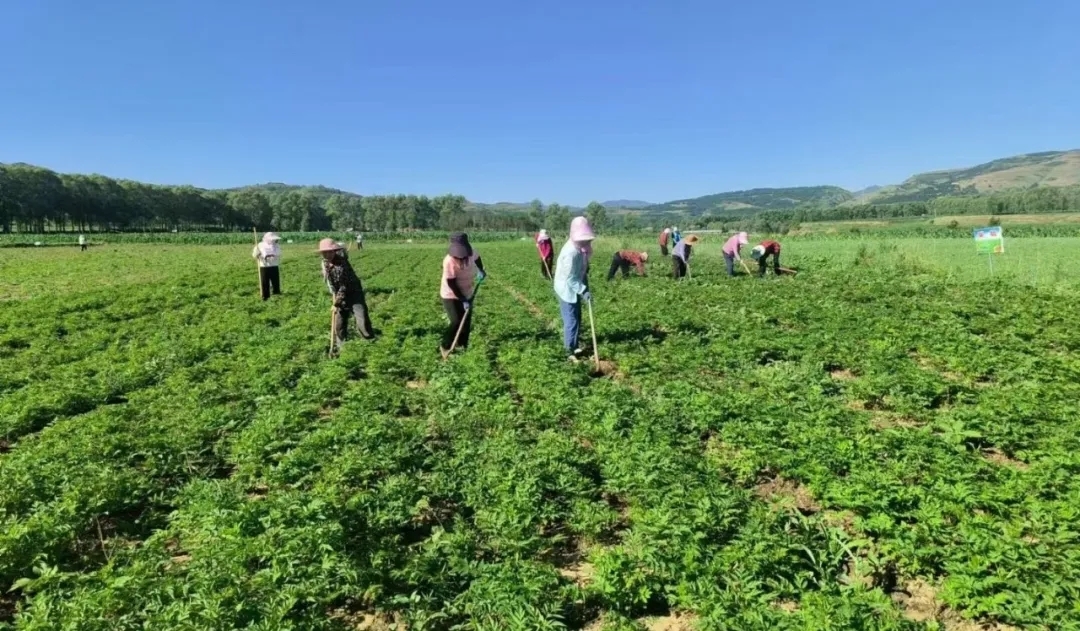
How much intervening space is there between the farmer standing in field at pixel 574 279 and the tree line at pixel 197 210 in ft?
389

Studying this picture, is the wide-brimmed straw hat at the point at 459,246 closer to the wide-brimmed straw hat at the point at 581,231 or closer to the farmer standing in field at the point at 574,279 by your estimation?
the farmer standing in field at the point at 574,279

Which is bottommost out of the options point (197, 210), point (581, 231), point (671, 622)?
point (671, 622)

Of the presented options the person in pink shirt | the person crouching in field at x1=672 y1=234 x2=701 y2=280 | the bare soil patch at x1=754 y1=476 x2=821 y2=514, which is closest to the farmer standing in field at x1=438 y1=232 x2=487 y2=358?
the bare soil patch at x1=754 y1=476 x2=821 y2=514

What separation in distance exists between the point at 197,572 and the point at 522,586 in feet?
7.01

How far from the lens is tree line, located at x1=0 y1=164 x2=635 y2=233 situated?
10638cm

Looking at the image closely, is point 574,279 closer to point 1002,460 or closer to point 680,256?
point 1002,460

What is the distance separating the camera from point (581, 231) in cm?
1064

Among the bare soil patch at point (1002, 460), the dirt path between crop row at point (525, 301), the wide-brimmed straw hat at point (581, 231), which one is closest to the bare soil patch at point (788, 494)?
the bare soil patch at point (1002, 460)

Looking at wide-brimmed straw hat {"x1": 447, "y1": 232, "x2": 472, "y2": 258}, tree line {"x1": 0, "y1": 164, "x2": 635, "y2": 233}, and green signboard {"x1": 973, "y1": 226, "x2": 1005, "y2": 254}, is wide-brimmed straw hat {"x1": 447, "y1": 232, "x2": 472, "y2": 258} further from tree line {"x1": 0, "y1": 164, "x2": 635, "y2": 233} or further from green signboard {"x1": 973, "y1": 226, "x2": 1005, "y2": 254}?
tree line {"x1": 0, "y1": 164, "x2": 635, "y2": 233}

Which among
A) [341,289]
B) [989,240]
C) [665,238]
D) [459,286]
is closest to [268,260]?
[341,289]

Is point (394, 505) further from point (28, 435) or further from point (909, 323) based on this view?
point (909, 323)

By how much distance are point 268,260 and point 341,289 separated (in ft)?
27.6

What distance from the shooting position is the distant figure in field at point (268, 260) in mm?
17750

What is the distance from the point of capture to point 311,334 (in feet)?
43.9
